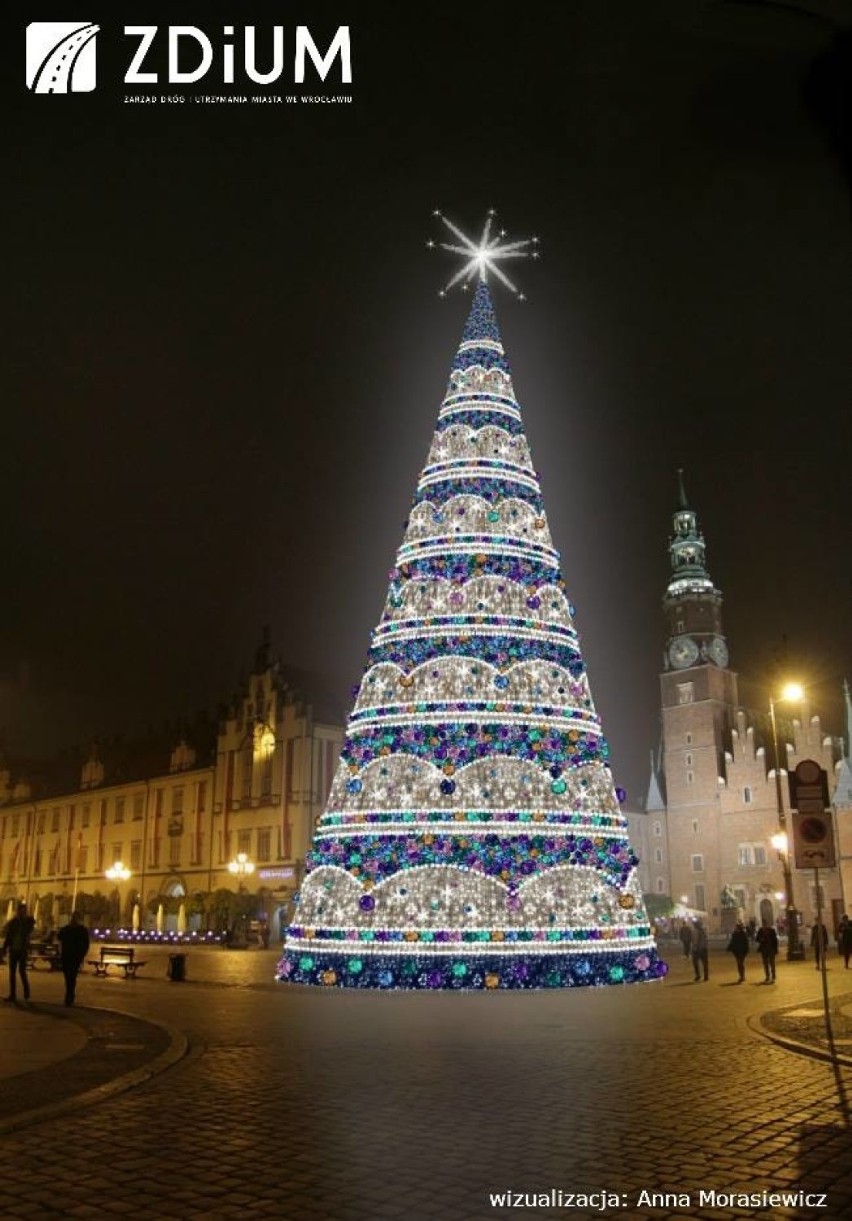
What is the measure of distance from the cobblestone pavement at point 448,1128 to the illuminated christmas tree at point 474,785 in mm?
4449

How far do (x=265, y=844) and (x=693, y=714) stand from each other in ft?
115

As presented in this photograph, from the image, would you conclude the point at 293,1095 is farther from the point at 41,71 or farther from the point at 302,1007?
the point at 41,71

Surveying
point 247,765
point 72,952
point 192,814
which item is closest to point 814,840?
point 72,952

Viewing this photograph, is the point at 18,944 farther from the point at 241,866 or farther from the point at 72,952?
the point at 241,866

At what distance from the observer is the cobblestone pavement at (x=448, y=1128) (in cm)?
611

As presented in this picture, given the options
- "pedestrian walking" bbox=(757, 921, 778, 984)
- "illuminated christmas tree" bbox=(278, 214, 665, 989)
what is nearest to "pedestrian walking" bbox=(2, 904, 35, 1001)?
"illuminated christmas tree" bbox=(278, 214, 665, 989)

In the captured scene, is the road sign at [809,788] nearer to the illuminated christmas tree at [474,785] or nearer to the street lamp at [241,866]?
the illuminated christmas tree at [474,785]

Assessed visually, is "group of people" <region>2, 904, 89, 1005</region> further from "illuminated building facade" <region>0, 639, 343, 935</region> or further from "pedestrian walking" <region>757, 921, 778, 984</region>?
"illuminated building facade" <region>0, 639, 343, 935</region>

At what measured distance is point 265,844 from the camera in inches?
2141

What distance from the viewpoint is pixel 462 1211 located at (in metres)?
5.82

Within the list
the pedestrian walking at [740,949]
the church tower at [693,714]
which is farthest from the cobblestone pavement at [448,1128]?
the church tower at [693,714]

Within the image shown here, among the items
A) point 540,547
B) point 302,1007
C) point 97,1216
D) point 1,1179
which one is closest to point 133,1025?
point 302,1007

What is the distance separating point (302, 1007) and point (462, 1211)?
11.9 metres

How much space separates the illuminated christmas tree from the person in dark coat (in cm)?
402
